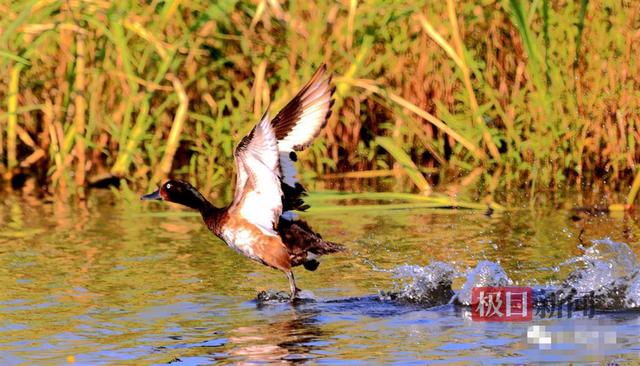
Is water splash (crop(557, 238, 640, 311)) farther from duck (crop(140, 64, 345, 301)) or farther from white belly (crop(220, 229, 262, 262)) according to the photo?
white belly (crop(220, 229, 262, 262))

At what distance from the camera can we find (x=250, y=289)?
7.50m

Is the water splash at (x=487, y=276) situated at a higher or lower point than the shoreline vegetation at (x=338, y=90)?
lower

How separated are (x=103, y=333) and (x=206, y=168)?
14.6 ft

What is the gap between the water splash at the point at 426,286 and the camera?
7125 millimetres

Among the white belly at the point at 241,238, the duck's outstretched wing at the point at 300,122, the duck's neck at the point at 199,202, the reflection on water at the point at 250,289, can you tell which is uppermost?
the duck's outstretched wing at the point at 300,122

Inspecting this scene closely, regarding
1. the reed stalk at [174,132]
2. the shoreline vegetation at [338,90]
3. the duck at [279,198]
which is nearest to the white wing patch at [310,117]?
the duck at [279,198]

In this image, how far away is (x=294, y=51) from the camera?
34.1 feet

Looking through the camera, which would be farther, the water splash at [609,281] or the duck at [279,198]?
the duck at [279,198]

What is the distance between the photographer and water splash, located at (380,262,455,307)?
7.12 metres

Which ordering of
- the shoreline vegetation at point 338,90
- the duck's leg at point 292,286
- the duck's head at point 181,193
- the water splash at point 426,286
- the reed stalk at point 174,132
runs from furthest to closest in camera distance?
1. the reed stalk at point 174,132
2. the shoreline vegetation at point 338,90
3. the duck's head at point 181,193
4. the duck's leg at point 292,286
5. the water splash at point 426,286

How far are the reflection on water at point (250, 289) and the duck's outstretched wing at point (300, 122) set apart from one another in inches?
25.2

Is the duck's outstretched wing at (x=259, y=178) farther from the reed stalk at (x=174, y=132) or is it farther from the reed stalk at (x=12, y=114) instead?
the reed stalk at (x=12, y=114)

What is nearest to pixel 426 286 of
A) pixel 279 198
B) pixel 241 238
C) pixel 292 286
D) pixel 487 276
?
pixel 487 276

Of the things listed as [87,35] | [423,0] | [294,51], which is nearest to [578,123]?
[423,0]
